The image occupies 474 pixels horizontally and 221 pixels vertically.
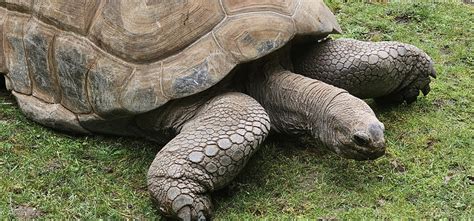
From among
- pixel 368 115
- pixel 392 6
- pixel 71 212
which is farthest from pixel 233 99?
pixel 392 6

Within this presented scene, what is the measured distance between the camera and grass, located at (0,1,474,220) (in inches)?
148

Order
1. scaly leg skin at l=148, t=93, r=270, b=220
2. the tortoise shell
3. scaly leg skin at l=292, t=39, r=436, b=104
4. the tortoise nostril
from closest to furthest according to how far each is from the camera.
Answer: scaly leg skin at l=148, t=93, r=270, b=220, the tortoise nostril, the tortoise shell, scaly leg skin at l=292, t=39, r=436, b=104

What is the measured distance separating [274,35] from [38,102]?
1.87m

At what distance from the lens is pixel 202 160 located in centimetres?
370

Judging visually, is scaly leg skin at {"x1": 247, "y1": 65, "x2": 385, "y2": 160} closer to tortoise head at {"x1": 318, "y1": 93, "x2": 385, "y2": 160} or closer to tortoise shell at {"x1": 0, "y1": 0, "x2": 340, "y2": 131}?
tortoise head at {"x1": 318, "y1": 93, "x2": 385, "y2": 160}

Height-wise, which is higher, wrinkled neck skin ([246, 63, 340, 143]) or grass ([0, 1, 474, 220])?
wrinkled neck skin ([246, 63, 340, 143])

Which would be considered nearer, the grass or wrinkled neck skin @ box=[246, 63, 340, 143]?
the grass

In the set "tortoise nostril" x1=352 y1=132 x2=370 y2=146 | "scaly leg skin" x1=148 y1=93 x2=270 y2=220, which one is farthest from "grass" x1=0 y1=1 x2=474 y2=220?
"tortoise nostril" x1=352 y1=132 x2=370 y2=146

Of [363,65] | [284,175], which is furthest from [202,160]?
[363,65]

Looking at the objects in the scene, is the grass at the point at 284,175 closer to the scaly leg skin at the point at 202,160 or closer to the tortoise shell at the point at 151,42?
the scaly leg skin at the point at 202,160

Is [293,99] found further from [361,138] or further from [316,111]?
[361,138]

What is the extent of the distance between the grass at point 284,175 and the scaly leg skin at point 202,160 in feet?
0.59

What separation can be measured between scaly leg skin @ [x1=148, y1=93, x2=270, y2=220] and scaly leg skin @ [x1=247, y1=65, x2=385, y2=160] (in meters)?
0.36

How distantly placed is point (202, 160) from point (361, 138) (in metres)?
0.89
